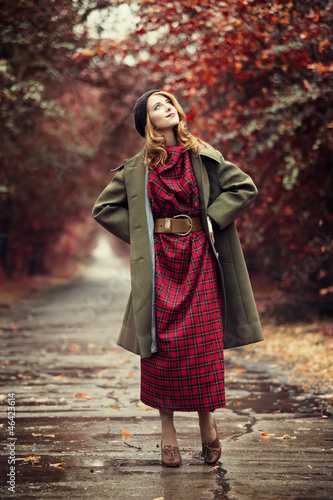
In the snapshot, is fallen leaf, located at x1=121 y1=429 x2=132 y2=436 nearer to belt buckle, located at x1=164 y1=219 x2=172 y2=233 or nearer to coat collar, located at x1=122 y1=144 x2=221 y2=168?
belt buckle, located at x1=164 y1=219 x2=172 y2=233

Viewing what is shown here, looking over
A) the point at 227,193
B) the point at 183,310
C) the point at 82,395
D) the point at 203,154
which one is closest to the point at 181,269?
→ the point at 183,310

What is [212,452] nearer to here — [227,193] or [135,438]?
[135,438]

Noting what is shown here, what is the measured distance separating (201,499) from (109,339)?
731 centimetres

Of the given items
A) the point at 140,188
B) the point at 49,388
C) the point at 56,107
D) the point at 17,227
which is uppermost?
the point at 17,227

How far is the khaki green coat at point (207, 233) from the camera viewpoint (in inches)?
157

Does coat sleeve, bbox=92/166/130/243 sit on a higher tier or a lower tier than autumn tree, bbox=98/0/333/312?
lower

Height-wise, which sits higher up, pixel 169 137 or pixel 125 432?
pixel 169 137

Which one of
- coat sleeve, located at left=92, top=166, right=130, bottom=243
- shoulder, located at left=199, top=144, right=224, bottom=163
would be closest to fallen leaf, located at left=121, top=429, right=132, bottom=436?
coat sleeve, located at left=92, top=166, right=130, bottom=243

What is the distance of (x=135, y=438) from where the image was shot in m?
4.48

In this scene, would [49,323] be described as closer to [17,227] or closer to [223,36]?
[223,36]

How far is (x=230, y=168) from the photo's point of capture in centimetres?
416

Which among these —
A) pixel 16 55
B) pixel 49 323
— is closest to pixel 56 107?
pixel 16 55

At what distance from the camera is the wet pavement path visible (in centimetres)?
341

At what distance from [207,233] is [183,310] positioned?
1.57 ft
